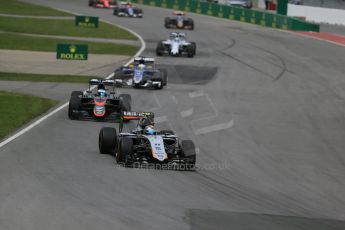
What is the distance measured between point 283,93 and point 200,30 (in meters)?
30.4

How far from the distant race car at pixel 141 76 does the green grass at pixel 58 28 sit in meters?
21.6

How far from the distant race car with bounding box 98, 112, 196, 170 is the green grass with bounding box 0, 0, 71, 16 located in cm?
5282

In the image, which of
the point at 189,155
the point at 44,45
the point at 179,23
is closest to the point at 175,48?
the point at 44,45

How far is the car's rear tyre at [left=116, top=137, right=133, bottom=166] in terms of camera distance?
21.3 meters

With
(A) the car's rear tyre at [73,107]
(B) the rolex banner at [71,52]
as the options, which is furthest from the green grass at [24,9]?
(A) the car's rear tyre at [73,107]

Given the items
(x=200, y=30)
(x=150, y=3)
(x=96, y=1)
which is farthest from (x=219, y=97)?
(x=150, y=3)

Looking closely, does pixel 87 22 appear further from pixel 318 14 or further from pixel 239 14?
pixel 318 14

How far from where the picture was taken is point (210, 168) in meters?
22.0

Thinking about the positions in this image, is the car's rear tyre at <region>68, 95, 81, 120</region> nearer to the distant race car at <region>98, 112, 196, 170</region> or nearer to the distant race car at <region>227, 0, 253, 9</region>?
the distant race car at <region>98, 112, 196, 170</region>

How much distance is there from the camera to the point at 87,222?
52.5 feet

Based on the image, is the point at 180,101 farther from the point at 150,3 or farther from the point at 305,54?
the point at 150,3

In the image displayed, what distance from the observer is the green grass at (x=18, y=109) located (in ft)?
88.1

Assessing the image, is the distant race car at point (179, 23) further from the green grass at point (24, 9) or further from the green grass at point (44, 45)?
the green grass at point (44, 45)

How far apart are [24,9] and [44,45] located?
83.5ft
